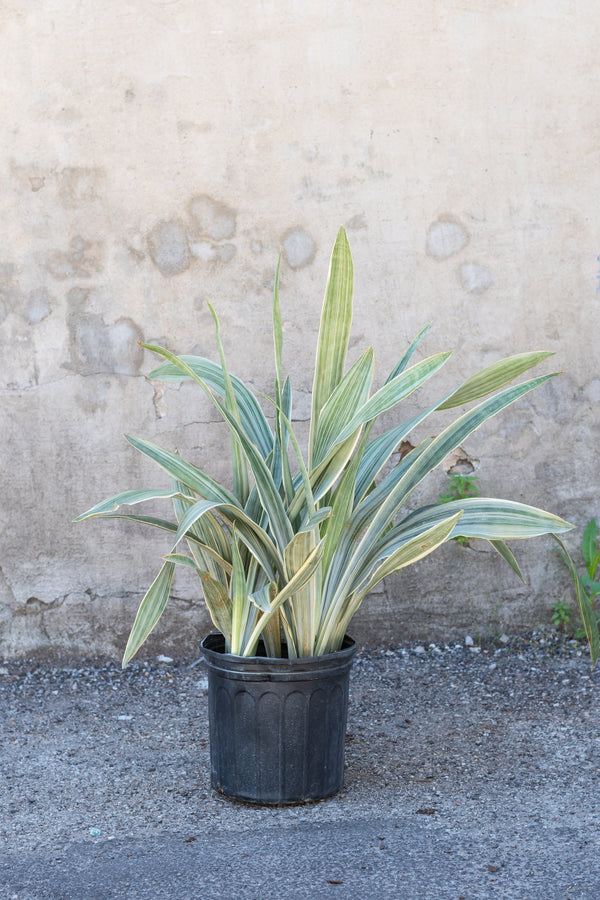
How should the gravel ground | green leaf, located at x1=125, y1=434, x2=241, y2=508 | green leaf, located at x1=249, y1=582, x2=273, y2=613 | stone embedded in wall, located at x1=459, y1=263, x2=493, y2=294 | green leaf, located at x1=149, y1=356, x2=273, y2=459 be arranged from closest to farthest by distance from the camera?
the gravel ground, green leaf, located at x1=249, y1=582, x2=273, y2=613, green leaf, located at x1=125, y1=434, x2=241, y2=508, green leaf, located at x1=149, y1=356, x2=273, y2=459, stone embedded in wall, located at x1=459, y1=263, x2=493, y2=294

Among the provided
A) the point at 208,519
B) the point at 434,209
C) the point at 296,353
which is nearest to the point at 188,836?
the point at 208,519

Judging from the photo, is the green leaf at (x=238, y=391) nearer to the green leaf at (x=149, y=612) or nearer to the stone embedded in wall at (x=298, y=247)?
the green leaf at (x=149, y=612)

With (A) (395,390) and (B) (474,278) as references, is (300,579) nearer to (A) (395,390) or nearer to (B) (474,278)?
(A) (395,390)

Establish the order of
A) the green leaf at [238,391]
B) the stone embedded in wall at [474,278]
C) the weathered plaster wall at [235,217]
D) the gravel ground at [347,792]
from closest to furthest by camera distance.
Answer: the gravel ground at [347,792] → the green leaf at [238,391] → the weathered plaster wall at [235,217] → the stone embedded in wall at [474,278]

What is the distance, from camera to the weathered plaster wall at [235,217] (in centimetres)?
263

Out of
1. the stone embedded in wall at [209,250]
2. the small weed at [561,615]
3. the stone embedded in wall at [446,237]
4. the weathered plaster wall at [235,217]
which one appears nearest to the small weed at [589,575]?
the small weed at [561,615]

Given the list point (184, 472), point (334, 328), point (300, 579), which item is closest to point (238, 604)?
point (300, 579)

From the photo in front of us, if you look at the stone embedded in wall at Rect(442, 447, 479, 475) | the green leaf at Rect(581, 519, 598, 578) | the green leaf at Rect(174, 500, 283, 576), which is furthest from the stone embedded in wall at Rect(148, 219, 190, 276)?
the green leaf at Rect(581, 519, 598, 578)

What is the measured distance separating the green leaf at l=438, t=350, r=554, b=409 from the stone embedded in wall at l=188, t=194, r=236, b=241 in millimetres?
1188

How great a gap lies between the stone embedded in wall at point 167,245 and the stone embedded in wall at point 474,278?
35.6 inches

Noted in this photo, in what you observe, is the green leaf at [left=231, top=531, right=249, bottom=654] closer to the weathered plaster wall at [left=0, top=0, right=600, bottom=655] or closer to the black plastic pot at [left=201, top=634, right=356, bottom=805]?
the black plastic pot at [left=201, top=634, right=356, bottom=805]

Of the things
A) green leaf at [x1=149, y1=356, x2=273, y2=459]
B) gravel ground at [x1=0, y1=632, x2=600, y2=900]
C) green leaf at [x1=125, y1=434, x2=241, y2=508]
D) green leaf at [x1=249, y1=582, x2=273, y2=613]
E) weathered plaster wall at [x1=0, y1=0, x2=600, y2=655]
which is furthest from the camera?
weathered plaster wall at [x1=0, y1=0, x2=600, y2=655]

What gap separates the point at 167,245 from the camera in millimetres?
2664

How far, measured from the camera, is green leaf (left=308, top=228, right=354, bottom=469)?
5.82ft
